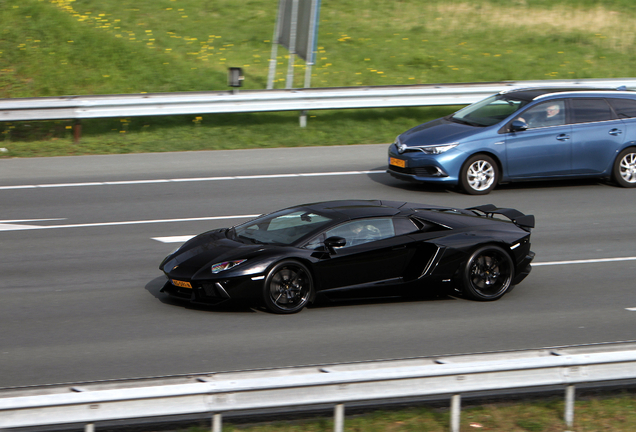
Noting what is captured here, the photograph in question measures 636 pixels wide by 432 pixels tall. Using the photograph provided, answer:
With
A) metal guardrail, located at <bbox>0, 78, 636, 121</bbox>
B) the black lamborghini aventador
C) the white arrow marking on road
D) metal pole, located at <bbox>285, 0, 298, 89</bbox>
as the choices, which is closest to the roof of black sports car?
the black lamborghini aventador

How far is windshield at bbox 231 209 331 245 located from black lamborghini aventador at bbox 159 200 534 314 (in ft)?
0.04

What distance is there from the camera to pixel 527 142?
14.3 m

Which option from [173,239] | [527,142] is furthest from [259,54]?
[173,239]

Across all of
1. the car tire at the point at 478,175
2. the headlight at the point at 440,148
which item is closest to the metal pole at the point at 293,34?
the headlight at the point at 440,148

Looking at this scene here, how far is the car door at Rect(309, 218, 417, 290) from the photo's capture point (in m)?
8.23

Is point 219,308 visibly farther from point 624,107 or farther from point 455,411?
point 624,107

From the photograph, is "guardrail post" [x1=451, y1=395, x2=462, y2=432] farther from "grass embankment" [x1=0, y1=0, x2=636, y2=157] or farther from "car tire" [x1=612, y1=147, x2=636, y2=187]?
"grass embankment" [x1=0, y1=0, x2=636, y2=157]

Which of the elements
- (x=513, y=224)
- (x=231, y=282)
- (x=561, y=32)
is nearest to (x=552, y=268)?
(x=513, y=224)

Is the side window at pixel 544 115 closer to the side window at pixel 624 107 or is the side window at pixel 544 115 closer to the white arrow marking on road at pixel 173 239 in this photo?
the side window at pixel 624 107

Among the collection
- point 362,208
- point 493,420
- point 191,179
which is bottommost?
point 493,420

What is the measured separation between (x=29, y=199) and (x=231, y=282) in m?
6.99

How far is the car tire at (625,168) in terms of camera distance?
14883mm

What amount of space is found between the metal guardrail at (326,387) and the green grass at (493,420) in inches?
6.7

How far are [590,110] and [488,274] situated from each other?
23.7 feet
